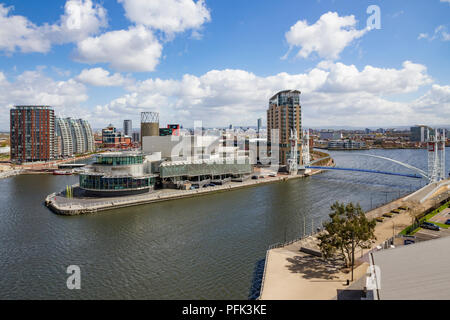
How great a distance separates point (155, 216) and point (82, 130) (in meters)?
82.6

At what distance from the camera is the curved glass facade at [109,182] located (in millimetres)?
32562

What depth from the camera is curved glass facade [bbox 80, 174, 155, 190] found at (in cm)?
3256

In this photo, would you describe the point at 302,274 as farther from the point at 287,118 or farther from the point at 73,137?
the point at 73,137

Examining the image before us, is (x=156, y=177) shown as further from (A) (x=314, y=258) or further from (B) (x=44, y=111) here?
(B) (x=44, y=111)

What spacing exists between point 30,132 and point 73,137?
25658 millimetres

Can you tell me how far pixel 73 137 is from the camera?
92438mm

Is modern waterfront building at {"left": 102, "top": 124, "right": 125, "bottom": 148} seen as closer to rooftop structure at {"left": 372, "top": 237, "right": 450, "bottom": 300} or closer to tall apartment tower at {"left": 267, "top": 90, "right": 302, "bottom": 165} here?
tall apartment tower at {"left": 267, "top": 90, "right": 302, "bottom": 165}

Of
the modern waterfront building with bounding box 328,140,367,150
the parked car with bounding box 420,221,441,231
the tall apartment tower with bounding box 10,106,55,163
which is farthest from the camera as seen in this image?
the modern waterfront building with bounding box 328,140,367,150

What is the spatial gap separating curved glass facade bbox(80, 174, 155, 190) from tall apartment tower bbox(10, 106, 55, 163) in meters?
43.3

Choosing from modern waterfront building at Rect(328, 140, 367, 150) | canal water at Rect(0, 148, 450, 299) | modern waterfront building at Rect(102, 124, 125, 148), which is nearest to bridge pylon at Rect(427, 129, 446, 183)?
→ canal water at Rect(0, 148, 450, 299)

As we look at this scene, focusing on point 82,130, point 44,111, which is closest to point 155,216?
point 44,111

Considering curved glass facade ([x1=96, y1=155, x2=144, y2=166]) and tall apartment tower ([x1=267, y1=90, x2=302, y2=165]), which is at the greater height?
tall apartment tower ([x1=267, y1=90, x2=302, y2=165])

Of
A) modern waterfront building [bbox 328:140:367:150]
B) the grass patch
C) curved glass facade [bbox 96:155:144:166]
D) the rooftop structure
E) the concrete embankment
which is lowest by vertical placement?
the grass patch
